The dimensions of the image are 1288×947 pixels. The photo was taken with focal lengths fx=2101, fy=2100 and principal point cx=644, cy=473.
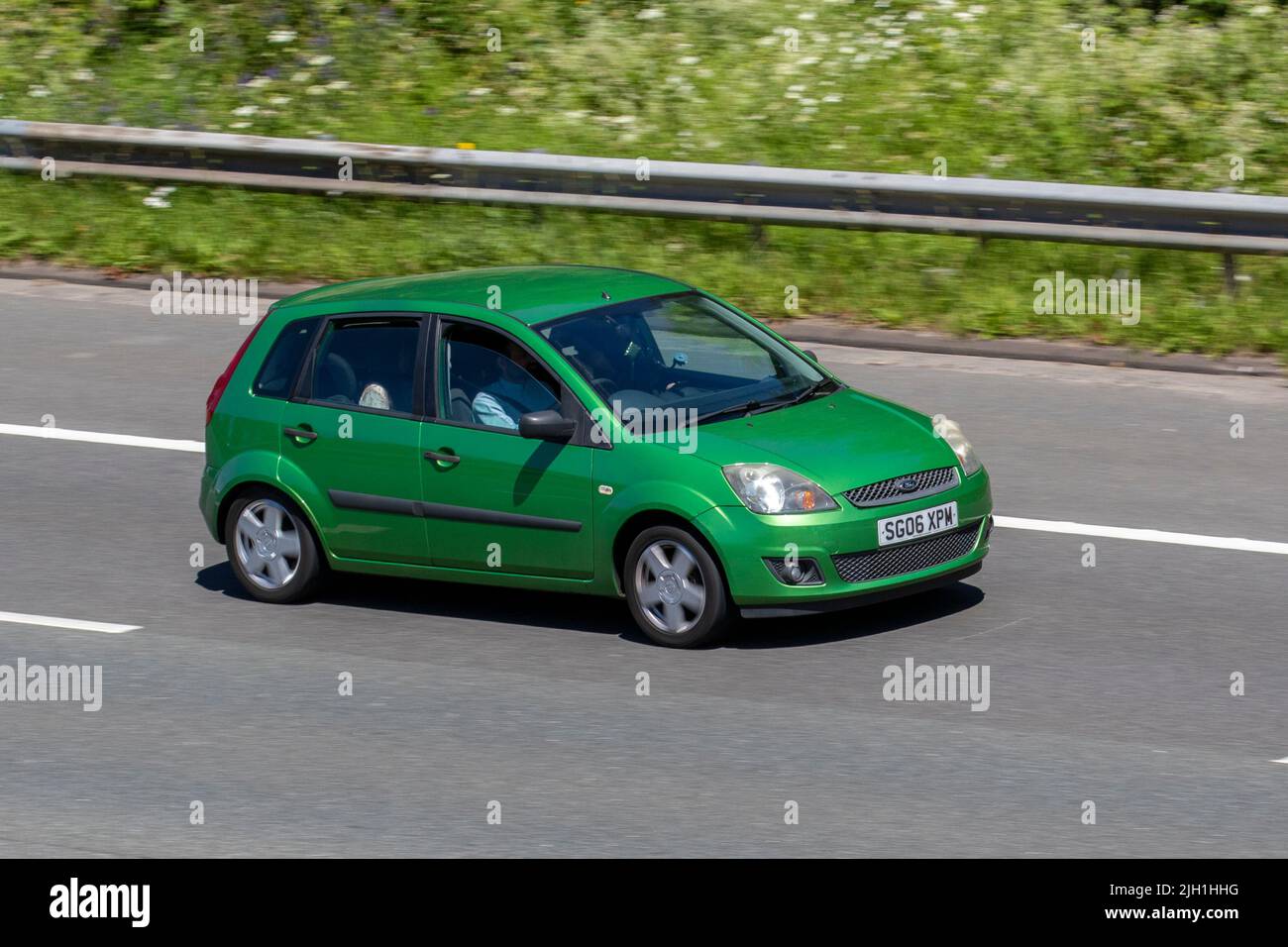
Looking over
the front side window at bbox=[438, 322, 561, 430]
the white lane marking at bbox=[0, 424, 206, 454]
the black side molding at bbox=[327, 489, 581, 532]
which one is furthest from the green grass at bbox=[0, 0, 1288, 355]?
the black side molding at bbox=[327, 489, 581, 532]

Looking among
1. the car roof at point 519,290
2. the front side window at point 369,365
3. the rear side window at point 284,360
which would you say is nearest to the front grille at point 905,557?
the car roof at point 519,290

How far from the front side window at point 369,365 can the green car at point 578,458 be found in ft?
0.03

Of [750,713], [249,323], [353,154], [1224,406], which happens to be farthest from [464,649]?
[353,154]

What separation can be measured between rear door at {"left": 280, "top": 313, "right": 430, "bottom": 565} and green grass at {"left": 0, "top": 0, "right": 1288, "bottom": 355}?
19.7ft

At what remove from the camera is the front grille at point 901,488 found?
8797 millimetres

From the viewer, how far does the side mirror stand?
29.5 feet

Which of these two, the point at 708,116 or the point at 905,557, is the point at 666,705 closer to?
the point at 905,557

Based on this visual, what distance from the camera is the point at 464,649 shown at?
Result: 917 cm

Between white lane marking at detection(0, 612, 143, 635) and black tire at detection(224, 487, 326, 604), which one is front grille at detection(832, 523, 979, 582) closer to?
black tire at detection(224, 487, 326, 604)

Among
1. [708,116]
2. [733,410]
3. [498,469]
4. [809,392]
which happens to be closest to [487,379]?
[498,469]

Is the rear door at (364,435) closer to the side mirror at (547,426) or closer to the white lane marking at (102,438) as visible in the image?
the side mirror at (547,426)

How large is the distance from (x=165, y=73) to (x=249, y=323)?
542 centimetres

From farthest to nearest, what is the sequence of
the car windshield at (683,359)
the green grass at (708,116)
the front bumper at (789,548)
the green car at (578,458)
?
the green grass at (708,116)
the car windshield at (683,359)
the green car at (578,458)
the front bumper at (789,548)

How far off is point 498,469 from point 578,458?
0.40 meters
